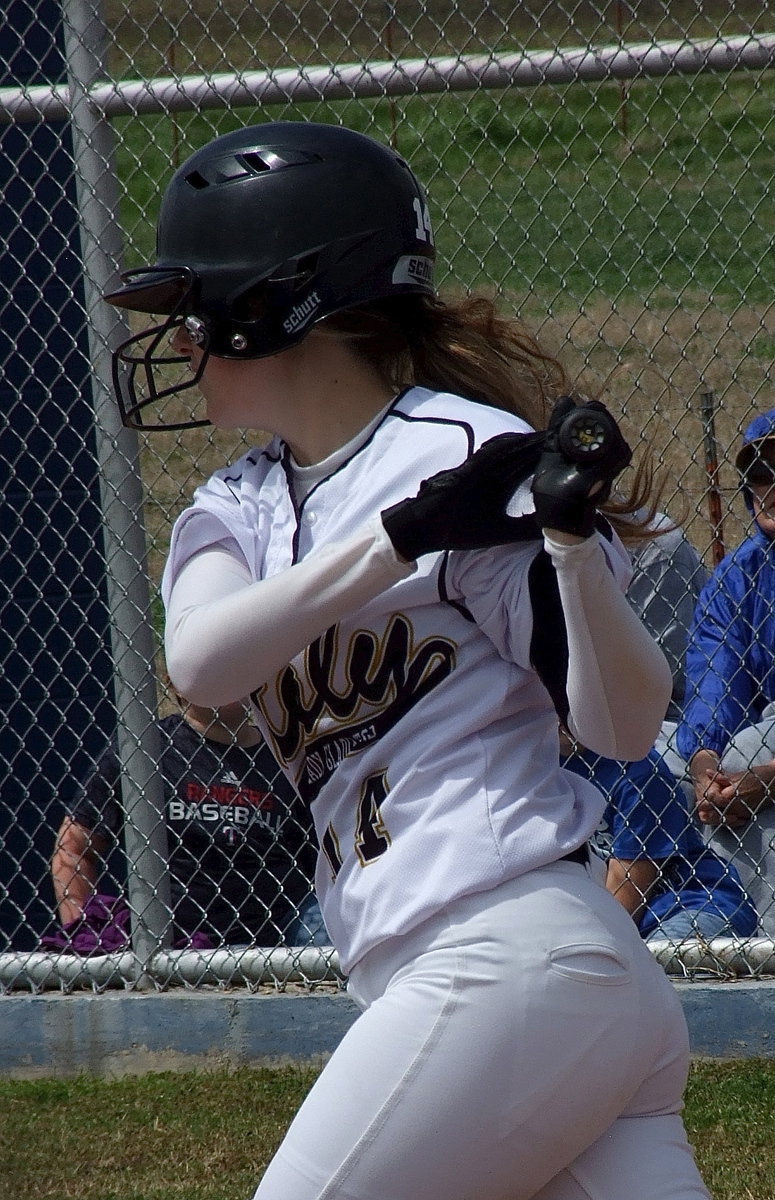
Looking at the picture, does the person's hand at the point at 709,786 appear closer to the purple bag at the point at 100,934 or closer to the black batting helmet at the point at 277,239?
the purple bag at the point at 100,934

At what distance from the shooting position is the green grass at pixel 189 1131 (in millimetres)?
3375

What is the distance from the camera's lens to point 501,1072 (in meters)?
1.50

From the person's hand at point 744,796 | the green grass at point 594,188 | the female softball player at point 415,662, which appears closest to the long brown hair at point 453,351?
the female softball player at point 415,662

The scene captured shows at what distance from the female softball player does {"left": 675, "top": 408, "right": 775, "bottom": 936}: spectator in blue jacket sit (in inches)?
98.7

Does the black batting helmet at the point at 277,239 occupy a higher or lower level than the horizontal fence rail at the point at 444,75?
higher

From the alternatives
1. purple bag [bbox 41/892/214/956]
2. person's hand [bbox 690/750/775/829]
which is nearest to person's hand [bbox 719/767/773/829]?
person's hand [bbox 690/750/775/829]

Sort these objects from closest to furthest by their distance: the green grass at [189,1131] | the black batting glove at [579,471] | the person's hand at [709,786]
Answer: the black batting glove at [579,471] < the green grass at [189,1131] < the person's hand at [709,786]

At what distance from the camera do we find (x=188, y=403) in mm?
6902

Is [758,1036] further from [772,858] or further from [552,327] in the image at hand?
[552,327]

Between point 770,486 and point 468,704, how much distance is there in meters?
2.86

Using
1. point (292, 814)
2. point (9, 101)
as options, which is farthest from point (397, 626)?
point (9, 101)

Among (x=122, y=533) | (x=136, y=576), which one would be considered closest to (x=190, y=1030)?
(x=136, y=576)

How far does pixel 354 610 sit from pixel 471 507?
0.17 meters

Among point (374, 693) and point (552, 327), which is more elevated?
point (374, 693)
